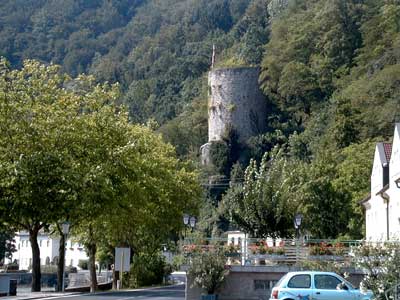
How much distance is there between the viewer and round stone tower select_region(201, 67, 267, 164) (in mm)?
107750

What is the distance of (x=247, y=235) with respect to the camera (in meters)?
44.8

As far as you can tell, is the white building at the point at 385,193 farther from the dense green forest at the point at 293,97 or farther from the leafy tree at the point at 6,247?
Result: the leafy tree at the point at 6,247

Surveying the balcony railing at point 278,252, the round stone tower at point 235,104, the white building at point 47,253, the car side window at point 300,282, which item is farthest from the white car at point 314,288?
the white building at point 47,253

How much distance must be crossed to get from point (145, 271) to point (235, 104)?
189ft

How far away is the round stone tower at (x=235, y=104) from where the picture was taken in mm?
107750

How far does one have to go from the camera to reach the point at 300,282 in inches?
959

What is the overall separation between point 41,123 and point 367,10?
8200 centimetres

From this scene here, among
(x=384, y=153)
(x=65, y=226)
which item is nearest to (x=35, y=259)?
(x=65, y=226)

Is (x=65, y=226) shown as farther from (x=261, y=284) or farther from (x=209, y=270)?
(x=261, y=284)

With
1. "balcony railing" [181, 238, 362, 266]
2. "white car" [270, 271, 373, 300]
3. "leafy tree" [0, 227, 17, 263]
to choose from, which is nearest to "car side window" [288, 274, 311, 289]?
"white car" [270, 271, 373, 300]

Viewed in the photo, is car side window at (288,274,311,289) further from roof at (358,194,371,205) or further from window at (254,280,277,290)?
roof at (358,194,371,205)

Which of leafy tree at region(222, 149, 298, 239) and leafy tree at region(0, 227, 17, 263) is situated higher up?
leafy tree at region(222, 149, 298, 239)

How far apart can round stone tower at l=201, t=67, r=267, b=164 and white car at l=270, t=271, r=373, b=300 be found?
83.3 m

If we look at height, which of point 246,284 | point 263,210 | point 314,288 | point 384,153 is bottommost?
point 246,284
